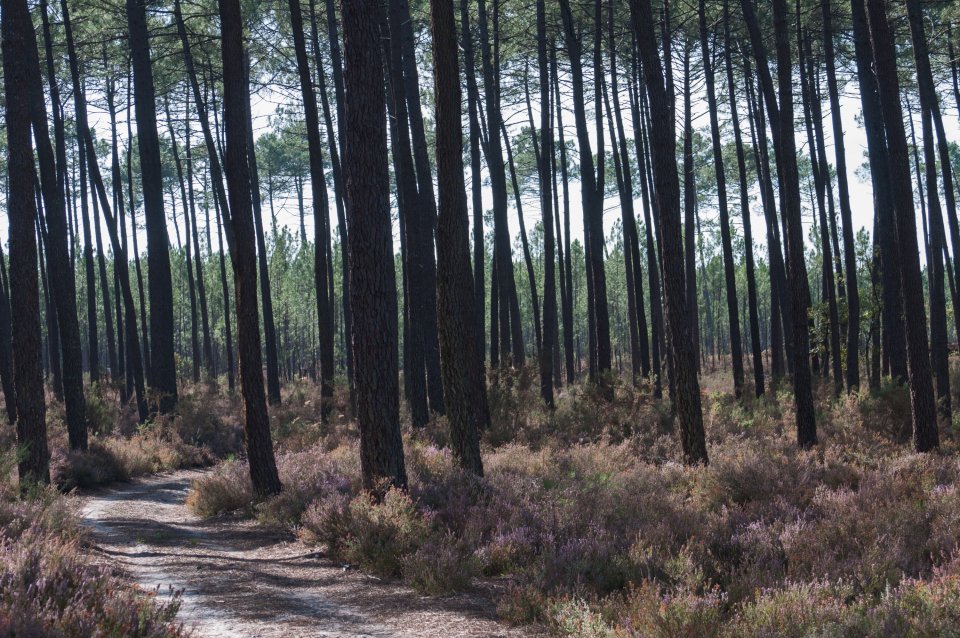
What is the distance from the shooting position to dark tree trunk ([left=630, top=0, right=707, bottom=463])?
11.6m

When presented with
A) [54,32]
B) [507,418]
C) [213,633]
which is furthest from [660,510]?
[54,32]

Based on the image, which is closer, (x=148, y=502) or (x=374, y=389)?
(x=374, y=389)

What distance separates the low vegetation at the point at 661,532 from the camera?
498cm

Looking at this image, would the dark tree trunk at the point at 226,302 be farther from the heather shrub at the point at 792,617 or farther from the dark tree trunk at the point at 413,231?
the heather shrub at the point at 792,617

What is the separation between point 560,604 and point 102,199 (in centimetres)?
2442

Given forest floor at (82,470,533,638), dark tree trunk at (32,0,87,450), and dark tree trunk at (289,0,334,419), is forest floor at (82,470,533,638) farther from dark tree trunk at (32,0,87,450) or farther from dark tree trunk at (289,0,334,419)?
Result: dark tree trunk at (289,0,334,419)

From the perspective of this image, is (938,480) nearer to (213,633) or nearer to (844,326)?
(213,633)

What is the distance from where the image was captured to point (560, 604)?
5.64 metres

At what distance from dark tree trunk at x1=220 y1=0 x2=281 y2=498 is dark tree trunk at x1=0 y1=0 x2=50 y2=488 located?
2.90 meters

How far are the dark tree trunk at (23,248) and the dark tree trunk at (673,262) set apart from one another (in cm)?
959

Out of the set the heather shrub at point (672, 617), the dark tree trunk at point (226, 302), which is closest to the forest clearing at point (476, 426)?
the heather shrub at point (672, 617)

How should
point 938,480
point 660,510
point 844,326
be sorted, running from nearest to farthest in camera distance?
1. point 660,510
2. point 938,480
3. point 844,326

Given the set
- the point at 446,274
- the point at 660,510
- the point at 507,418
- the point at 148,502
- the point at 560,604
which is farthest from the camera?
the point at 507,418

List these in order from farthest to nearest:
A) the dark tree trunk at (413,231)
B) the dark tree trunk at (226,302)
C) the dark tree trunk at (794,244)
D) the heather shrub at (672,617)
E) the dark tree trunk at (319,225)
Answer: the dark tree trunk at (226,302)
the dark tree trunk at (319,225)
the dark tree trunk at (413,231)
the dark tree trunk at (794,244)
the heather shrub at (672,617)
